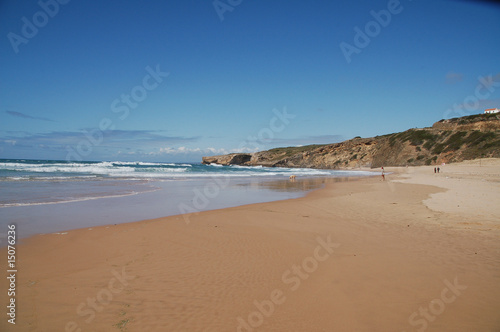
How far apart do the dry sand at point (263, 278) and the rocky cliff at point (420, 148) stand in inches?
1875

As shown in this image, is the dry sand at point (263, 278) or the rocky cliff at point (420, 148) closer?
the dry sand at point (263, 278)

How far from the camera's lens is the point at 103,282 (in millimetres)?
4410

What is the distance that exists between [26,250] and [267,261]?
5088 millimetres

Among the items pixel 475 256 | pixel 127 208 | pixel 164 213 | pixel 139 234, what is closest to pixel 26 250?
pixel 139 234

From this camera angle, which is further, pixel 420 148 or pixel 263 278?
pixel 420 148

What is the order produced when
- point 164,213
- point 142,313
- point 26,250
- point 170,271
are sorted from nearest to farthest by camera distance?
point 142,313
point 170,271
point 26,250
point 164,213

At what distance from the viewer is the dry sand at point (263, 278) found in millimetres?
3547

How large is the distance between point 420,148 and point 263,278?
64483mm

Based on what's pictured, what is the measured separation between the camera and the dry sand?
355cm

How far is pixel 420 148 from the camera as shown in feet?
192

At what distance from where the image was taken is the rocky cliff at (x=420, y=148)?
157ft

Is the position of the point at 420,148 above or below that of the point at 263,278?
above

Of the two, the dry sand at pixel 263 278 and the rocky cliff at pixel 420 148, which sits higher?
the rocky cliff at pixel 420 148

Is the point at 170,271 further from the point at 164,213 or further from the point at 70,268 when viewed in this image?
the point at 164,213
